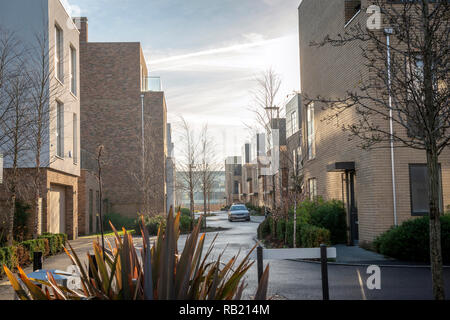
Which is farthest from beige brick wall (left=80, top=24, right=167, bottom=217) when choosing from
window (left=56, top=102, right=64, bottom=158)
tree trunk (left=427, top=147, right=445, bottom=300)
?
tree trunk (left=427, top=147, right=445, bottom=300)

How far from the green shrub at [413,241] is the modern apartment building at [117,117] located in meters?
24.0

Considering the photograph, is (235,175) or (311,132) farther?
(235,175)

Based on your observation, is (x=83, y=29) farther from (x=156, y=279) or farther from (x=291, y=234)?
(x=156, y=279)

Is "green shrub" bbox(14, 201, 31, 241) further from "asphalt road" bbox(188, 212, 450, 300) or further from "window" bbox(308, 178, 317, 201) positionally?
"window" bbox(308, 178, 317, 201)

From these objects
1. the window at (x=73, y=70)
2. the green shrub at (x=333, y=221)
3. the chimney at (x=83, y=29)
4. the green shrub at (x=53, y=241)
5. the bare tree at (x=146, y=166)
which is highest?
the chimney at (x=83, y=29)

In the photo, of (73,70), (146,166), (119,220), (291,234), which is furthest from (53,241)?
(146,166)

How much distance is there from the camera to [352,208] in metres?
17.3

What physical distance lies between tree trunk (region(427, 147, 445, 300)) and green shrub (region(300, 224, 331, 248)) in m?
8.09

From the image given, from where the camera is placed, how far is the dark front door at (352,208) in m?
17.1

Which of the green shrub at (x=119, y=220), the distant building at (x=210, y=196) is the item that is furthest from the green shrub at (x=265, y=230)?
the distant building at (x=210, y=196)

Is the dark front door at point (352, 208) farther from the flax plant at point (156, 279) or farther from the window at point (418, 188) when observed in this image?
the flax plant at point (156, 279)

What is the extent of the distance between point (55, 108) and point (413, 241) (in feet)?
48.8

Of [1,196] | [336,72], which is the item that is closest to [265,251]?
[336,72]
